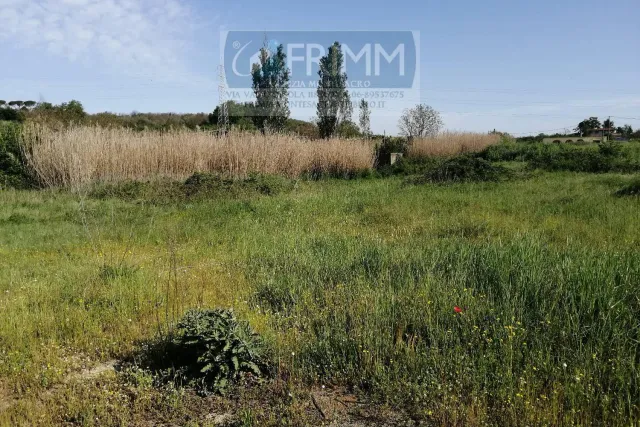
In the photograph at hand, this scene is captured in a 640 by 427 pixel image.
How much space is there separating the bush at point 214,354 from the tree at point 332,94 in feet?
81.6

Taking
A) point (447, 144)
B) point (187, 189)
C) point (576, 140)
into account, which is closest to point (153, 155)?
point (187, 189)

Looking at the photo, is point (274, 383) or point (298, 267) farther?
point (298, 267)

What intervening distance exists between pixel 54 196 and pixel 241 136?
6174 mm

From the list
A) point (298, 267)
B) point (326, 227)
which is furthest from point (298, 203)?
point (298, 267)

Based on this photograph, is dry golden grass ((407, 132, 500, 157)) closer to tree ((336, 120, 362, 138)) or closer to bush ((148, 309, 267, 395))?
tree ((336, 120, 362, 138))

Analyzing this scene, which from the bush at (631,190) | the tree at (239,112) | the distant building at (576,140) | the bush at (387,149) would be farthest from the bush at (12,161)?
the distant building at (576,140)

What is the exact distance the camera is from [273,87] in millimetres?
26594

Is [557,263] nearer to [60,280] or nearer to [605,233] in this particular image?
[605,233]

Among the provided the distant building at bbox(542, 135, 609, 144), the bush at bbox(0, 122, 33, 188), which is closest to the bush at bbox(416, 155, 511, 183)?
the bush at bbox(0, 122, 33, 188)

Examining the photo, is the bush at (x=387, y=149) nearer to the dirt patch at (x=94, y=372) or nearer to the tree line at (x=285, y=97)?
the tree line at (x=285, y=97)

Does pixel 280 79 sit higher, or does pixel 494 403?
pixel 280 79

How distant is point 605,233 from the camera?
5.74 m

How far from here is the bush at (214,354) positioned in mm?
2656

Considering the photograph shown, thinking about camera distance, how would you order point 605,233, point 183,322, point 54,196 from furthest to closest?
point 54,196 < point 605,233 < point 183,322
